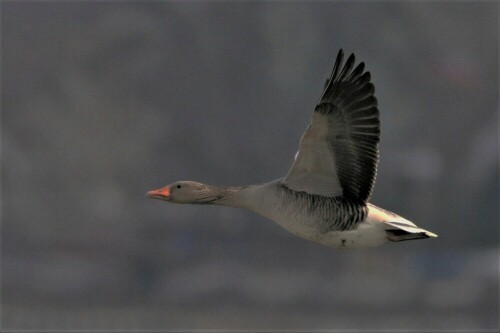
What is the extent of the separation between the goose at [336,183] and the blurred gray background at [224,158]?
25.9 metres

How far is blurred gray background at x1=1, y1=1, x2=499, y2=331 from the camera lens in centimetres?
3559

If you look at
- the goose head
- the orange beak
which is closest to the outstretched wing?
the goose head

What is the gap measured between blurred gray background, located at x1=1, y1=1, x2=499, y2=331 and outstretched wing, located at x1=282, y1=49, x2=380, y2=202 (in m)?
25.9

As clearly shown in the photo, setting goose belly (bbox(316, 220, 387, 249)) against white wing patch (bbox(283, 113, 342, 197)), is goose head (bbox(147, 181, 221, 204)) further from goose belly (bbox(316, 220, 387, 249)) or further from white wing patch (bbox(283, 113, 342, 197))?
goose belly (bbox(316, 220, 387, 249))

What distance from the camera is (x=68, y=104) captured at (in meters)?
43.9

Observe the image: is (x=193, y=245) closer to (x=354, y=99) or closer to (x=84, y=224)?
(x=84, y=224)

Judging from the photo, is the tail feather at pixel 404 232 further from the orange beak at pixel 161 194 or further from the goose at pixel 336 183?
the orange beak at pixel 161 194

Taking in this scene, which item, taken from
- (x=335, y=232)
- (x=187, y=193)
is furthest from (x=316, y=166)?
(x=187, y=193)

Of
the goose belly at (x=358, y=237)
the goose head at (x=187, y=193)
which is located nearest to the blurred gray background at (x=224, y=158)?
the goose head at (x=187, y=193)

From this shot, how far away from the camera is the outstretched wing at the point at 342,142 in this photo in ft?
24.1

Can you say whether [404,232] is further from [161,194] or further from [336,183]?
[161,194]

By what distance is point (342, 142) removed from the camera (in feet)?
24.5

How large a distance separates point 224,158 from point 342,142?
33.4 meters

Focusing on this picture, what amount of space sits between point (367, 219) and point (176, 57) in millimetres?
42044
